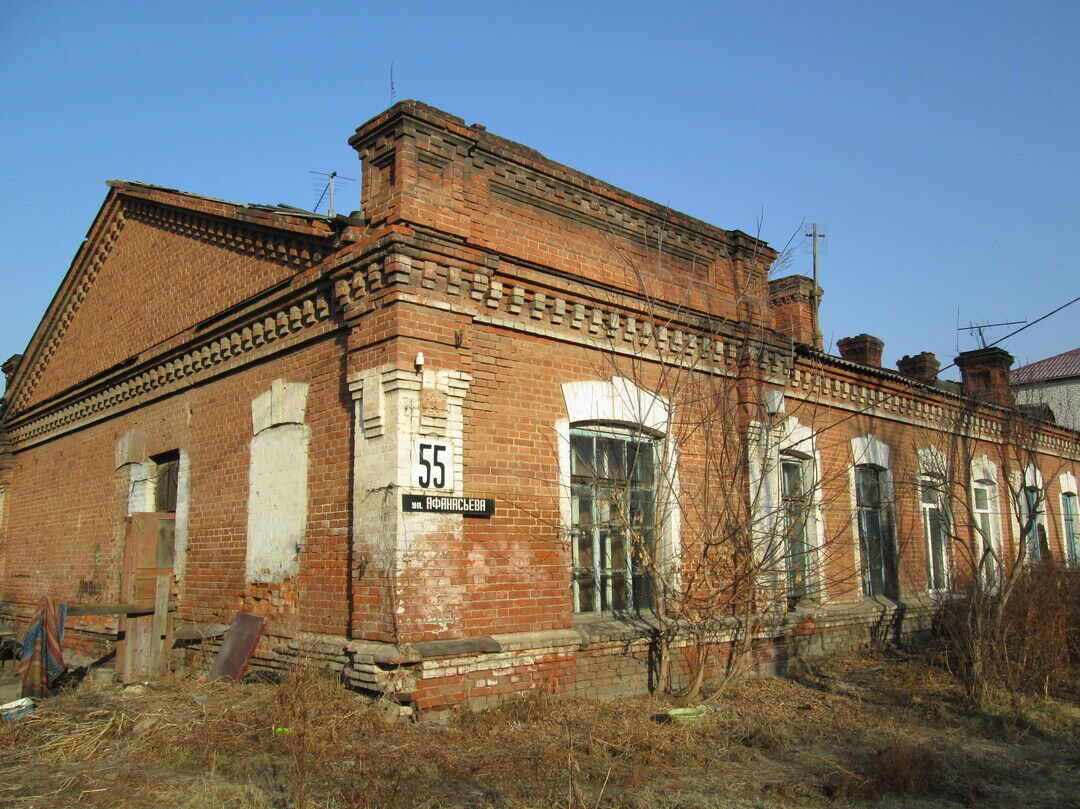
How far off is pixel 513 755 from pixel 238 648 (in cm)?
354

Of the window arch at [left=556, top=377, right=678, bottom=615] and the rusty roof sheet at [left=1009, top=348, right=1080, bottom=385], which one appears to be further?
the rusty roof sheet at [left=1009, top=348, right=1080, bottom=385]

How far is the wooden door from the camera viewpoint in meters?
9.15

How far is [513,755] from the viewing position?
20.6 ft

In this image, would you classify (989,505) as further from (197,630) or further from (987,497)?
(197,630)

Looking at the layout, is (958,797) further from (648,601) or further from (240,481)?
(240,481)

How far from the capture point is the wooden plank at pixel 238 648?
832 cm

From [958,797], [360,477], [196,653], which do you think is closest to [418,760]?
[360,477]

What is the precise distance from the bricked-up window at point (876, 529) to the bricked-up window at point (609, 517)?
480 centimetres

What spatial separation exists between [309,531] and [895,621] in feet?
28.3

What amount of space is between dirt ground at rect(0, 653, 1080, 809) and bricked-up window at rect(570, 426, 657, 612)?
1263mm

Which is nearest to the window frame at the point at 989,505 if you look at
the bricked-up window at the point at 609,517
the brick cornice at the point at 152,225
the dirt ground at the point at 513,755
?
the dirt ground at the point at 513,755

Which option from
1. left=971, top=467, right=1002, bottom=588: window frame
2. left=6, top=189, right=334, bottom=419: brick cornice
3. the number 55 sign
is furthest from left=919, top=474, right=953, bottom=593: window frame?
left=6, top=189, right=334, bottom=419: brick cornice

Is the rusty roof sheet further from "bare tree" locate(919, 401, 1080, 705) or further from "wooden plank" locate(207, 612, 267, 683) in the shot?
"wooden plank" locate(207, 612, 267, 683)

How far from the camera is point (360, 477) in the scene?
752 centimetres
